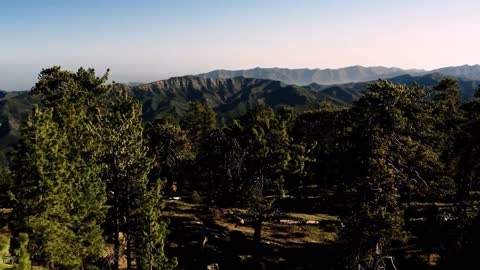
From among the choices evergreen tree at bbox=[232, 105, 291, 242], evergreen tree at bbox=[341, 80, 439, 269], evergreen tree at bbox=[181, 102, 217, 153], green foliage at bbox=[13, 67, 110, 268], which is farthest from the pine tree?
evergreen tree at bbox=[181, 102, 217, 153]

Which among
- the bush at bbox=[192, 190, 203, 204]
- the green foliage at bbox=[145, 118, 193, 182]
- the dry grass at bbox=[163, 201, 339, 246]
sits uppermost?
the green foliage at bbox=[145, 118, 193, 182]

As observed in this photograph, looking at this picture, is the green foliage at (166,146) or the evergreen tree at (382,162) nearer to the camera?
the evergreen tree at (382,162)

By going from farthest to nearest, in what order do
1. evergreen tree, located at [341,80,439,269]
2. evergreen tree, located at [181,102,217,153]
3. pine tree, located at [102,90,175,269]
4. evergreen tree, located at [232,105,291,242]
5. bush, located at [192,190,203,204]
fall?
evergreen tree, located at [181,102,217,153] < bush, located at [192,190,203,204] < evergreen tree, located at [232,105,291,242] < pine tree, located at [102,90,175,269] < evergreen tree, located at [341,80,439,269]

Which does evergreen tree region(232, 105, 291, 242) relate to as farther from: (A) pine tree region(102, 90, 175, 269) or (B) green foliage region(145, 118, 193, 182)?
(B) green foliage region(145, 118, 193, 182)

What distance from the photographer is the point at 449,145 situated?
56531mm

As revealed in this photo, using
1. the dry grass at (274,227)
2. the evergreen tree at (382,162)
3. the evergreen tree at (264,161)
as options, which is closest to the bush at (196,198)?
the dry grass at (274,227)

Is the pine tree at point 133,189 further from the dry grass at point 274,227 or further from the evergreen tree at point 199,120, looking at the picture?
the evergreen tree at point 199,120

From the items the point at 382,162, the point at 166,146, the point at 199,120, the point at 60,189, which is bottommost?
the point at 166,146

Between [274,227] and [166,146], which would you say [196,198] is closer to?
[166,146]

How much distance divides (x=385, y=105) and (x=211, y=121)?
4568 cm

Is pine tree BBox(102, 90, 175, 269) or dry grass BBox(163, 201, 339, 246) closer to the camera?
pine tree BBox(102, 90, 175, 269)

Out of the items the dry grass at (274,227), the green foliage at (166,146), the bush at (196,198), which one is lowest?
the dry grass at (274,227)

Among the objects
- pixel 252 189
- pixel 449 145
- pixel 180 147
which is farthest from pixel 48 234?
pixel 449 145

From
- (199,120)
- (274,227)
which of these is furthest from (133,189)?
(199,120)
